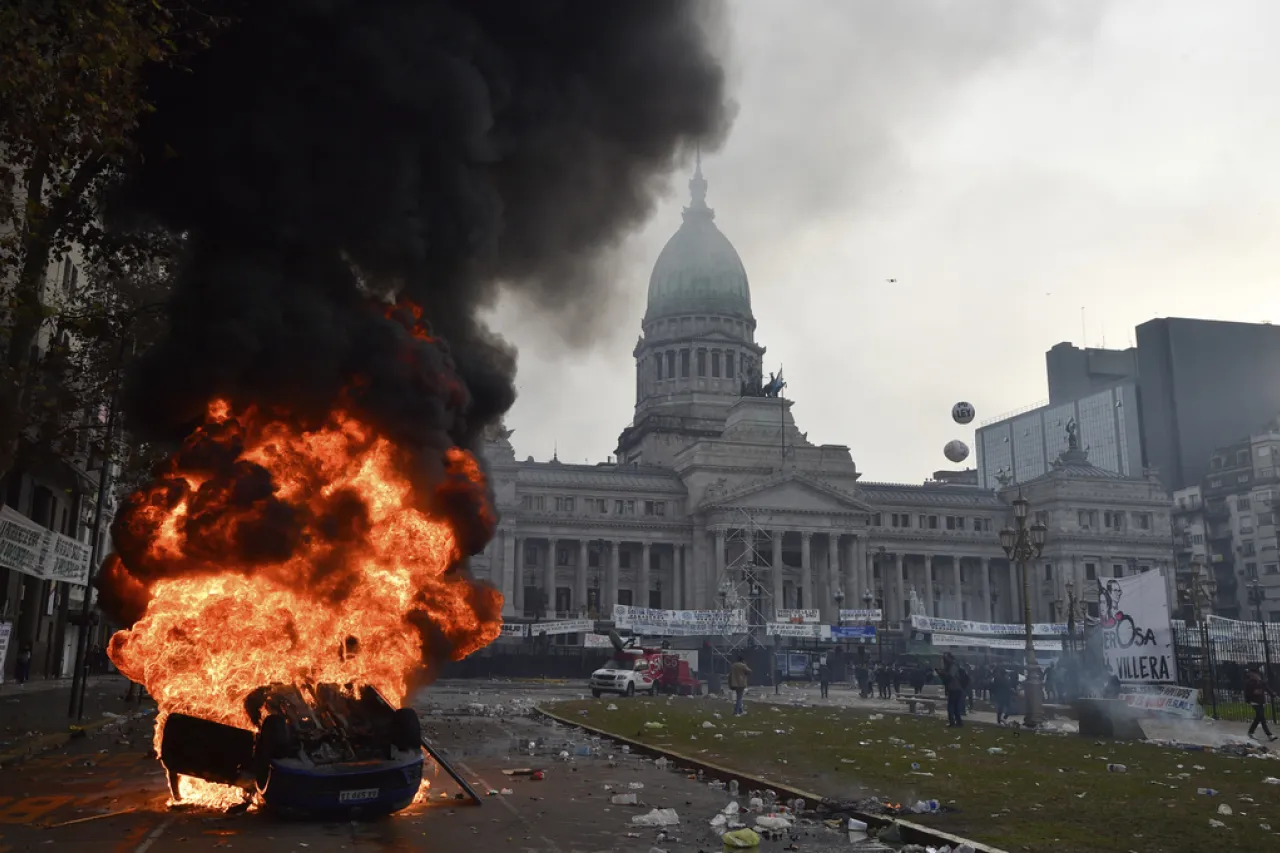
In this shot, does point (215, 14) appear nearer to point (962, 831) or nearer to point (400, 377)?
point (400, 377)

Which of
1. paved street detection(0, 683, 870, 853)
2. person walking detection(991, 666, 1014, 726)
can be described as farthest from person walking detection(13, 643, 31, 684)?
person walking detection(991, 666, 1014, 726)

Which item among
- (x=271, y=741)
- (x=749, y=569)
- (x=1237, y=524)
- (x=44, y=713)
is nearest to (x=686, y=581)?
(x=749, y=569)

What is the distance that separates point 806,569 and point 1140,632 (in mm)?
64619

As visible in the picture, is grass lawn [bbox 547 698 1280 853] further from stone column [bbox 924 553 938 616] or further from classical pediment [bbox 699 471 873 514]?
stone column [bbox 924 553 938 616]

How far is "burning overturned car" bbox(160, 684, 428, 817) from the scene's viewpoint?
11.1 metres

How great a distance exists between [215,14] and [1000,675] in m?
24.7

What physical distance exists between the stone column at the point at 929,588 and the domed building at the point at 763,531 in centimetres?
19

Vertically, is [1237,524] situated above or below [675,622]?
above

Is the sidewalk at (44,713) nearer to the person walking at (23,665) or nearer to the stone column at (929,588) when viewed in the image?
the person walking at (23,665)

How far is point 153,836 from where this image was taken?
10695 millimetres

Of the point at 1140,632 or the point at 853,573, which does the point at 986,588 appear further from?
the point at 1140,632

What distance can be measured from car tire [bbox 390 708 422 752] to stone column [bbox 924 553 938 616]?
9140cm

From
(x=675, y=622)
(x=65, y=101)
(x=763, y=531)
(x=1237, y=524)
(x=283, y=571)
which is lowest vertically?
(x=283, y=571)

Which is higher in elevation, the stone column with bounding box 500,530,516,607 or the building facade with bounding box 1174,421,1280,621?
the building facade with bounding box 1174,421,1280,621
